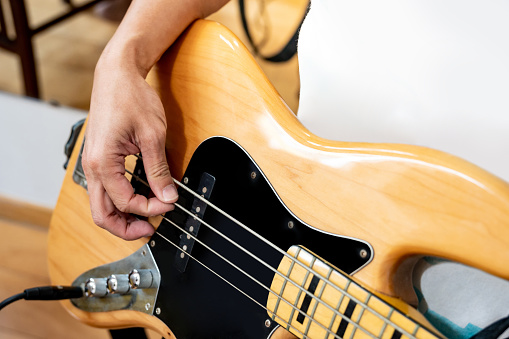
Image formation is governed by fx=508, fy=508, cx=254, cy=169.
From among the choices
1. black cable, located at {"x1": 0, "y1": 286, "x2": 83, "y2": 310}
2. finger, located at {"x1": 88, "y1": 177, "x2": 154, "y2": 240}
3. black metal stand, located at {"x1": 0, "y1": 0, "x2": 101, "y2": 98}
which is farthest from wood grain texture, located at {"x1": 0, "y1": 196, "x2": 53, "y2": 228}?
finger, located at {"x1": 88, "y1": 177, "x2": 154, "y2": 240}

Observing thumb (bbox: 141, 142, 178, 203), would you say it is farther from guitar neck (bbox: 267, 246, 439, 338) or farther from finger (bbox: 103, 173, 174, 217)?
guitar neck (bbox: 267, 246, 439, 338)

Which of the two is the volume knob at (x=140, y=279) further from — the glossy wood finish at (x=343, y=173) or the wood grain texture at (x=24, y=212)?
the wood grain texture at (x=24, y=212)

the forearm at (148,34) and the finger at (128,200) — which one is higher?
the forearm at (148,34)

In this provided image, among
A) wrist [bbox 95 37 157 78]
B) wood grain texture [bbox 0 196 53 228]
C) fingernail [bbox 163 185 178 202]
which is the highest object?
wrist [bbox 95 37 157 78]

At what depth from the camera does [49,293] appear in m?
0.78

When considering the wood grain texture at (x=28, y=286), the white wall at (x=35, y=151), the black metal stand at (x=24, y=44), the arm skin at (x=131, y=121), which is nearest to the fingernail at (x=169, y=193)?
the arm skin at (x=131, y=121)

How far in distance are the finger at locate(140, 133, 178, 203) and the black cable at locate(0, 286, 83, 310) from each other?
9.8 inches

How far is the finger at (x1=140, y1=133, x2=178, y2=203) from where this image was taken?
664mm

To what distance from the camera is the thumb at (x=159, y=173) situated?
67 centimetres

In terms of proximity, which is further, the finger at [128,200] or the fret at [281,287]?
the finger at [128,200]

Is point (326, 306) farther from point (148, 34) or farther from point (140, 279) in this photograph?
point (148, 34)

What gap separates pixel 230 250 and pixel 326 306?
15cm

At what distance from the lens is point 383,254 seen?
1.68 ft

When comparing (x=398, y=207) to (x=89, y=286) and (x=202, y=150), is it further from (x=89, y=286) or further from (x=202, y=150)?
(x=89, y=286)
